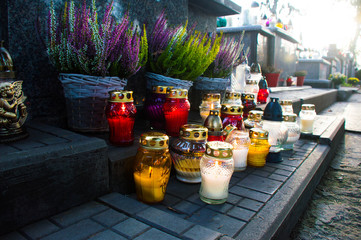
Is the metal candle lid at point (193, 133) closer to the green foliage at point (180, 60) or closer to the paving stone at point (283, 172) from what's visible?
the paving stone at point (283, 172)

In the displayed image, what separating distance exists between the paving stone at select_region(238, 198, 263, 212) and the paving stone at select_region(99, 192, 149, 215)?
0.58 metres

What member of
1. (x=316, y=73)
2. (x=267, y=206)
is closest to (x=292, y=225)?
(x=267, y=206)

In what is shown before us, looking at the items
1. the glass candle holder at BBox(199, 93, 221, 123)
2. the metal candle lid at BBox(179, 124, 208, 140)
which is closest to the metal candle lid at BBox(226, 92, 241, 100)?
the glass candle holder at BBox(199, 93, 221, 123)

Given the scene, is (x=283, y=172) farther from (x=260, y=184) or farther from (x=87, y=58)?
(x=87, y=58)

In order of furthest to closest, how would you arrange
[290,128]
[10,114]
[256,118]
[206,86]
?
[206,86], [290,128], [256,118], [10,114]

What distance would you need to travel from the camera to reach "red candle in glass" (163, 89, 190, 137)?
Answer: 2244mm

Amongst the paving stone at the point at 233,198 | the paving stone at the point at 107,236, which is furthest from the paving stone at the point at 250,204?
the paving stone at the point at 107,236

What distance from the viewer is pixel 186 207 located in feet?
5.38

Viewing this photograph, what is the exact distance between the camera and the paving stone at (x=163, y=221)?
1.30 metres

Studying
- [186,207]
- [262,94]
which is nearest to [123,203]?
[186,207]

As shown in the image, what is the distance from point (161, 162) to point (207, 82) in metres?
1.97

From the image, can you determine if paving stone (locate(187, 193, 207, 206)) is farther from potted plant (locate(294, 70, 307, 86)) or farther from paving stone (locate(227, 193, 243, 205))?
potted plant (locate(294, 70, 307, 86))

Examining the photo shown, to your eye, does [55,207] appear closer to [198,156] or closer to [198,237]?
[198,237]

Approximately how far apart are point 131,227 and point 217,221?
461 millimetres
